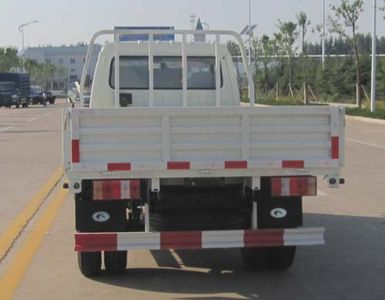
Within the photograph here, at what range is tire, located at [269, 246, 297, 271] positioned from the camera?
6.87 m

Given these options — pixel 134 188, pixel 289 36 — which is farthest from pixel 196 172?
pixel 289 36

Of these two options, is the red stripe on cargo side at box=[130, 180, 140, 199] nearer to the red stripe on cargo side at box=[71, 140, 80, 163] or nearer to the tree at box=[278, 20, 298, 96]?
the red stripe on cargo side at box=[71, 140, 80, 163]

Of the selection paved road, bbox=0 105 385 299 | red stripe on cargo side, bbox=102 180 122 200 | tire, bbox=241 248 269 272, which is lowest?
paved road, bbox=0 105 385 299

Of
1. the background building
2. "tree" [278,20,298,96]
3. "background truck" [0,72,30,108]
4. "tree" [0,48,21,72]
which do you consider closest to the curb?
"tree" [278,20,298,96]

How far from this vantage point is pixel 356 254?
25.4ft

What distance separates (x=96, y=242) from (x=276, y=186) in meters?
1.55

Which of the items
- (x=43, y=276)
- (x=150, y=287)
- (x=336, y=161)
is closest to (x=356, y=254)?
(x=336, y=161)

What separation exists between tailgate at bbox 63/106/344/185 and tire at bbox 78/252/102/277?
1011mm

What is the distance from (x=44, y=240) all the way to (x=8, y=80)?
206 feet

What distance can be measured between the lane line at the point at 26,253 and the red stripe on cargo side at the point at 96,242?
739 mm

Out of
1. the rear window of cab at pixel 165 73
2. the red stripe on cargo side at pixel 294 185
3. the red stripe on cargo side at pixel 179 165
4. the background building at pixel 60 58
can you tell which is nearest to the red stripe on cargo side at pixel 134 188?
the red stripe on cargo side at pixel 179 165

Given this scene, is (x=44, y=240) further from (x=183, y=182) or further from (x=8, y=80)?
(x=8, y=80)

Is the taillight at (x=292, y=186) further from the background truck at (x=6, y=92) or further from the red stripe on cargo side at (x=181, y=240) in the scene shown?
the background truck at (x=6, y=92)

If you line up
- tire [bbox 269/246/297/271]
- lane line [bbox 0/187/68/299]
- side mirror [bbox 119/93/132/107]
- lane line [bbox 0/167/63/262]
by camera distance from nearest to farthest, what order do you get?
1. lane line [bbox 0/187/68/299]
2. tire [bbox 269/246/297/271]
3. lane line [bbox 0/167/63/262]
4. side mirror [bbox 119/93/132/107]
